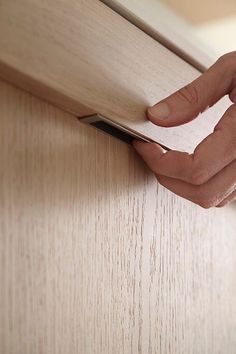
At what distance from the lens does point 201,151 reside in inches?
17.8

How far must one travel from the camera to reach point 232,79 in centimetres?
50

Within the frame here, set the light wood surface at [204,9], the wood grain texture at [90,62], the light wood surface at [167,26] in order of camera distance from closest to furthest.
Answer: the wood grain texture at [90,62] → the light wood surface at [167,26] → the light wood surface at [204,9]

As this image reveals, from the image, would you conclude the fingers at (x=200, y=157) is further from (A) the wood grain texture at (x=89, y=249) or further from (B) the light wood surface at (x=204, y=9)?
(B) the light wood surface at (x=204, y=9)

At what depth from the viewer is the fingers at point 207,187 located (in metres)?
0.48

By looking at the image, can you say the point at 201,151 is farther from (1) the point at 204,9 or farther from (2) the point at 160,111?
(1) the point at 204,9

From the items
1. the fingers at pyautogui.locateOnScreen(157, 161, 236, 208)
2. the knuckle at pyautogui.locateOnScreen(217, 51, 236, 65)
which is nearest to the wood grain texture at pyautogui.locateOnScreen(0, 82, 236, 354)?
the fingers at pyautogui.locateOnScreen(157, 161, 236, 208)

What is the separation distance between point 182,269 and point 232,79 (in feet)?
0.65

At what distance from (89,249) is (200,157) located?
128 mm

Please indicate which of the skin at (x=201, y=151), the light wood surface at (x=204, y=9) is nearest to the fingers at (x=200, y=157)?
the skin at (x=201, y=151)

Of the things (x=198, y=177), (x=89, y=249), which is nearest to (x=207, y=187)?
(x=198, y=177)

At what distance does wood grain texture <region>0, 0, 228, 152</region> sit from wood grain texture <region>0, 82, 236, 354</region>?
0.02 meters

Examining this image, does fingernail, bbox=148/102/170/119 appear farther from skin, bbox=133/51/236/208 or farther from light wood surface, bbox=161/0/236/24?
light wood surface, bbox=161/0/236/24

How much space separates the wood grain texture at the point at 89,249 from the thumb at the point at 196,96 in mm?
46

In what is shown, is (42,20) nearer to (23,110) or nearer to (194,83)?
(23,110)
